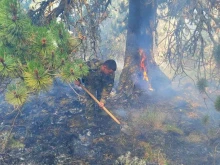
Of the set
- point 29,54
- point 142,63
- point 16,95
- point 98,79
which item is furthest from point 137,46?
point 16,95

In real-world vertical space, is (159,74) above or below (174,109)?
above

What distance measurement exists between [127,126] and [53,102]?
2747 mm

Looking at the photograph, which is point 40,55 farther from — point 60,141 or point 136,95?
point 136,95

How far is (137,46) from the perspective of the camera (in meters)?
8.88

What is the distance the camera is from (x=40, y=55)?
3748mm

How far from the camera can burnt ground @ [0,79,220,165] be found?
5.11 metres

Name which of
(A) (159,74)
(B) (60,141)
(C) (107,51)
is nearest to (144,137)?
(B) (60,141)

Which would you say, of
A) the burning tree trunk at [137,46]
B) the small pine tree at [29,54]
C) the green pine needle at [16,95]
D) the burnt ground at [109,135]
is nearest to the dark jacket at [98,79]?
the burnt ground at [109,135]

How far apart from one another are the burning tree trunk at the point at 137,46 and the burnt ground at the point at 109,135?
932 mm

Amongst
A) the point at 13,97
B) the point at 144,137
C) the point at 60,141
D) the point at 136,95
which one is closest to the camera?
the point at 13,97

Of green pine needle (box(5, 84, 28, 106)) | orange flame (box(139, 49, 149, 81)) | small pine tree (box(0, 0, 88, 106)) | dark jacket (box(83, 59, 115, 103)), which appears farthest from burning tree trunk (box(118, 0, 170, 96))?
green pine needle (box(5, 84, 28, 106))

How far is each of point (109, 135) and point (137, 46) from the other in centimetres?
400

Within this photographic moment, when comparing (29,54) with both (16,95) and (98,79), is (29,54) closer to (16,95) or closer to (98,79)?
(16,95)

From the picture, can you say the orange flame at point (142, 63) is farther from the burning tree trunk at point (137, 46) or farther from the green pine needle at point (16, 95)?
the green pine needle at point (16, 95)
